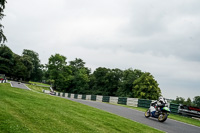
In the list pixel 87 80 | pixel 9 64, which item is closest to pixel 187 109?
pixel 87 80

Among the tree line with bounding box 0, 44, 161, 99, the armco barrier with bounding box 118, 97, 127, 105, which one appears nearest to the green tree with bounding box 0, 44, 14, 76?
the tree line with bounding box 0, 44, 161, 99

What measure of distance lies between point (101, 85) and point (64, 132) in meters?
80.5

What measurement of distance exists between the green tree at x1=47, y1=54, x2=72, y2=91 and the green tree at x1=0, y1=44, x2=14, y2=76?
18293 millimetres

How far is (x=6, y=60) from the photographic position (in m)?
83.4

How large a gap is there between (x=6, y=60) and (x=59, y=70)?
77.3 feet

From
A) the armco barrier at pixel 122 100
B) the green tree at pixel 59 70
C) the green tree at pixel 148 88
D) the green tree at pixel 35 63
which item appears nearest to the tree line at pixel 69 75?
the green tree at pixel 59 70

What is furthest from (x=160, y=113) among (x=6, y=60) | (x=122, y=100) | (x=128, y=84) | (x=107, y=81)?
(x=6, y=60)

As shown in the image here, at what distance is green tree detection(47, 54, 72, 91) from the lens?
83.3 metres

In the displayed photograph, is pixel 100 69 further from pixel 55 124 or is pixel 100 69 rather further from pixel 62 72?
pixel 55 124

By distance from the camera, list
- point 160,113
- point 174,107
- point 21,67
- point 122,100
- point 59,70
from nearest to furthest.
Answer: point 160,113, point 174,107, point 122,100, point 59,70, point 21,67

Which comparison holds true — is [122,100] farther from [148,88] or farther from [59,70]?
[59,70]

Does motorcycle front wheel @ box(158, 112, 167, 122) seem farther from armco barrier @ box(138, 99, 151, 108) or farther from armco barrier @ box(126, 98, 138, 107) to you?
armco barrier @ box(126, 98, 138, 107)

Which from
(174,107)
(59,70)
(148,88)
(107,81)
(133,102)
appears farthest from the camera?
(59,70)

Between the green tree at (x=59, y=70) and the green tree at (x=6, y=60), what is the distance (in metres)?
18.3
